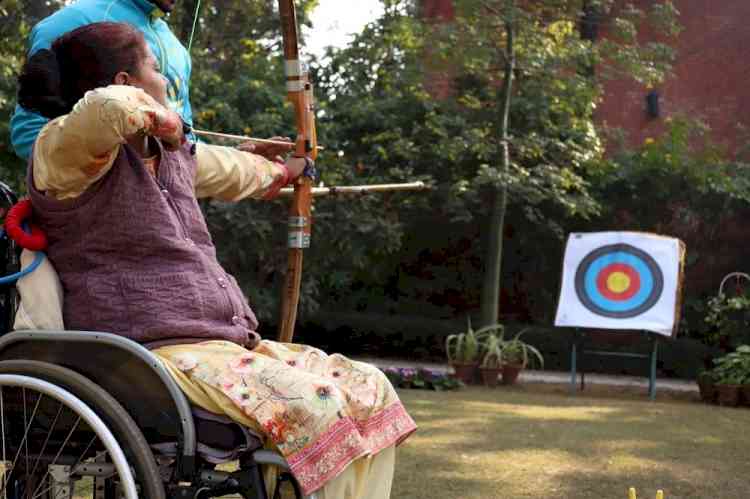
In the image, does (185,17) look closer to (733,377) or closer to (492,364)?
(492,364)

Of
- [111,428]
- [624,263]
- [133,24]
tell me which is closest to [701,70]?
[624,263]

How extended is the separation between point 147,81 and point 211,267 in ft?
1.19

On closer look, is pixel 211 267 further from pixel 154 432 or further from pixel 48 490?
pixel 48 490

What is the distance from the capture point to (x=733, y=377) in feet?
24.7

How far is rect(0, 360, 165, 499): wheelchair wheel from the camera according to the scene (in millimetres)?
Answer: 1844

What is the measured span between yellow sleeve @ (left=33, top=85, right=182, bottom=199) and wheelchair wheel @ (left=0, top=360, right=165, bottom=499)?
1.06ft

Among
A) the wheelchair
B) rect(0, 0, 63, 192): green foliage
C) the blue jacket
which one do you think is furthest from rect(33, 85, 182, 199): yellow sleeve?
rect(0, 0, 63, 192): green foliage

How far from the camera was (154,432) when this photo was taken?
6.44 feet

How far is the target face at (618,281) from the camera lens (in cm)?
859

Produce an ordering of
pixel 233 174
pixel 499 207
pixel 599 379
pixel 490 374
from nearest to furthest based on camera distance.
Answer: pixel 233 174 < pixel 490 374 < pixel 499 207 < pixel 599 379

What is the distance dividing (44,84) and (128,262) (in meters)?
0.37

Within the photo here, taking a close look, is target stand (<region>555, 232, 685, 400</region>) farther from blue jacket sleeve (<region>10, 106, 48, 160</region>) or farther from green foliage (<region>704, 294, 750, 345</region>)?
blue jacket sleeve (<region>10, 106, 48, 160</region>)

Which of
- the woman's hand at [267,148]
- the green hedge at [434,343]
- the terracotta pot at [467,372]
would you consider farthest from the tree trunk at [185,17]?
the woman's hand at [267,148]

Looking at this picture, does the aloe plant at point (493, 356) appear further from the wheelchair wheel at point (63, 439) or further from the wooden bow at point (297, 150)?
the wheelchair wheel at point (63, 439)
